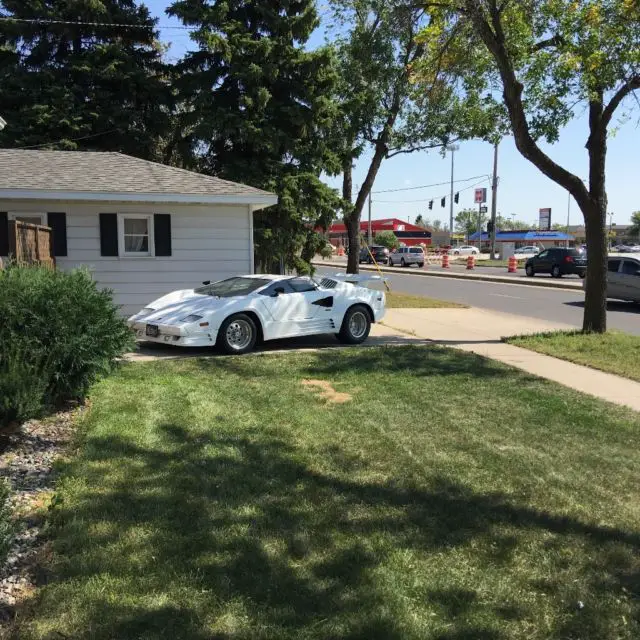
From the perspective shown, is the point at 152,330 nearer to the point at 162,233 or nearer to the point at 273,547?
the point at 162,233

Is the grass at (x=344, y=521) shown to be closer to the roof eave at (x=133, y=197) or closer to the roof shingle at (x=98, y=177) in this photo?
the roof eave at (x=133, y=197)

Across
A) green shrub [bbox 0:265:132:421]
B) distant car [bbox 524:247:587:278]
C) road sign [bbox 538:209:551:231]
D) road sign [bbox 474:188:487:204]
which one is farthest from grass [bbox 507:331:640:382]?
road sign [bbox 538:209:551:231]

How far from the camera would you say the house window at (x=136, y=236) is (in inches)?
510

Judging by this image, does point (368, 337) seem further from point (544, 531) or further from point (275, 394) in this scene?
point (544, 531)

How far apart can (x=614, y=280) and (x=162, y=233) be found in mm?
14247

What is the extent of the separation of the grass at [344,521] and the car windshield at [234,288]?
3.30 metres

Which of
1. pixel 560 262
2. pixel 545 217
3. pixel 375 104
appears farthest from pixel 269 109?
pixel 545 217

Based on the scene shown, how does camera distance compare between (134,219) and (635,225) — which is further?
(635,225)

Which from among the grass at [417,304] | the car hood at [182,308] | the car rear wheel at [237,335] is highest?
the car hood at [182,308]

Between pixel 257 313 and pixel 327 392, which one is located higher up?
pixel 257 313

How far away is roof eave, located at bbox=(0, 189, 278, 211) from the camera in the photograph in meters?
11.7

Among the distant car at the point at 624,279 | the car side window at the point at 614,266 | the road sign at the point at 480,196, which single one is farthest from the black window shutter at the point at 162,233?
the road sign at the point at 480,196

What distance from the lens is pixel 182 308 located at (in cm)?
964

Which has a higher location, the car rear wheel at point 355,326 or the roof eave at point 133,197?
the roof eave at point 133,197
